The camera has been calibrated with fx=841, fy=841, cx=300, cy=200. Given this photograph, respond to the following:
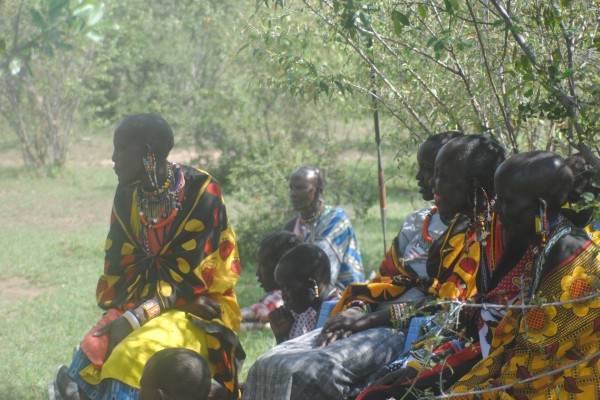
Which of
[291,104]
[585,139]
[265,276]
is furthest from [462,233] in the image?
[291,104]

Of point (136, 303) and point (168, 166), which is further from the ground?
point (168, 166)

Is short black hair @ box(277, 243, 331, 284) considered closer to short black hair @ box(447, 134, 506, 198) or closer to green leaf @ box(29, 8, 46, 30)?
short black hair @ box(447, 134, 506, 198)

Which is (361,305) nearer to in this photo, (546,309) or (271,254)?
(546,309)

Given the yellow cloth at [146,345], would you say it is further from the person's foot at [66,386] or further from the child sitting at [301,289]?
the child sitting at [301,289]

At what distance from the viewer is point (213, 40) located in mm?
22047

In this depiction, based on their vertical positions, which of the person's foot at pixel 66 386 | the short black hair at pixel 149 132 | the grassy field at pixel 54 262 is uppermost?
the short black hair at pixel 149 132

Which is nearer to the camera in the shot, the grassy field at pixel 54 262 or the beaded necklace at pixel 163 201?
the beaded necklace at pixel 163 201

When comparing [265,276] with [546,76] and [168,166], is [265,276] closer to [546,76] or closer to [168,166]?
[168,166]

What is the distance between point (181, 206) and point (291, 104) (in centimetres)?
857

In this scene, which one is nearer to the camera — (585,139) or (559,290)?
(559,290)

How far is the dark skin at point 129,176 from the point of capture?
468 cm

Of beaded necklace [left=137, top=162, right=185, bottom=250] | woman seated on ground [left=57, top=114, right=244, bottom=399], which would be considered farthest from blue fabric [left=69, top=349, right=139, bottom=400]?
beaded necklace [left=137, top=162, right=185, bottom=250]

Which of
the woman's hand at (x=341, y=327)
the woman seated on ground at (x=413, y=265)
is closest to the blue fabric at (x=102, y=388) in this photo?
the woman's hand at (x=341, y=327)

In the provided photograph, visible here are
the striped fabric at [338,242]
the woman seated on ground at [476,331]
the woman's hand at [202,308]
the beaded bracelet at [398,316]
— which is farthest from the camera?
the striped fabric at [338,242]
